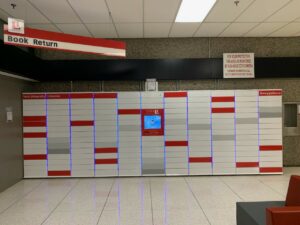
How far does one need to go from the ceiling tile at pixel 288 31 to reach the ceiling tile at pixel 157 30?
2.61 metres

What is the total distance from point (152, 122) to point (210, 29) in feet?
8.16

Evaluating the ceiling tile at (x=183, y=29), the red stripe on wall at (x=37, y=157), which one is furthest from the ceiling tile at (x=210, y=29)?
the red stripe on wall at (x=37, y=157)

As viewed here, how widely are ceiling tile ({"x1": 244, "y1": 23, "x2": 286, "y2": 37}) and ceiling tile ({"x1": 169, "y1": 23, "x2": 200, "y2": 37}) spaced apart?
4.54 feet

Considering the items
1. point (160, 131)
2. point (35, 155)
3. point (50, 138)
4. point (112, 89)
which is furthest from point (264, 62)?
point (35, 155)

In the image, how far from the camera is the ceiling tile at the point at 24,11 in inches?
193

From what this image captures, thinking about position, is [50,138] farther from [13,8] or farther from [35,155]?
[13,8]

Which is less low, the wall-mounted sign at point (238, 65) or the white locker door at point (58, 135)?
the wall-mounted sign at point (238, 65)

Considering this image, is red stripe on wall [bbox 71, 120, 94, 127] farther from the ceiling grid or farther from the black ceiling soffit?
the ceiling grid

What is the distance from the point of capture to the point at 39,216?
4.48m

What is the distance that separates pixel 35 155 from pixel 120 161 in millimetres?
1965

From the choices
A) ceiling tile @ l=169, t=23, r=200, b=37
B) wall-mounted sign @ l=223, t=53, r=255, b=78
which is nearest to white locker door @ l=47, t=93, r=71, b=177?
ceiling tile @ l=169, t=23, r=200, b=37

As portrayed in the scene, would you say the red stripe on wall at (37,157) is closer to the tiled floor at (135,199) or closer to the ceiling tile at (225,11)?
the tiled floor at (135,199)

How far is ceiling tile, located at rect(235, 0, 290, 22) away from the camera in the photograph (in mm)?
5117

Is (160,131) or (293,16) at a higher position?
(293,16)
